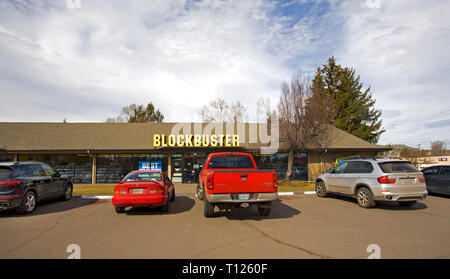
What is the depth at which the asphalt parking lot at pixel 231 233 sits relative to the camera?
4.71 metres

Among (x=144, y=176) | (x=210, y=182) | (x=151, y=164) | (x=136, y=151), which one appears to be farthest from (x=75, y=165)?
(x=210, y=182)

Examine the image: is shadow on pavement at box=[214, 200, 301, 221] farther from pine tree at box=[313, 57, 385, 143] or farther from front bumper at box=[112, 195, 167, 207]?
pine tree at box=[313, 57, 385, 143]

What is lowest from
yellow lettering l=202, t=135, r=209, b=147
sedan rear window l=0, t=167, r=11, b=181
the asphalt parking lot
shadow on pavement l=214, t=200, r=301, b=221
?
shadow on pavement l=214, t=200, r=301, b=221

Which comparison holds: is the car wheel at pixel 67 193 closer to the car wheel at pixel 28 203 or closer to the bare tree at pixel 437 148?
the car wheel at pixel 28 203

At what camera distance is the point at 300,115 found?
56.7ft

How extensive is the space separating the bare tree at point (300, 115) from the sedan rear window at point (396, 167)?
8.46 metres

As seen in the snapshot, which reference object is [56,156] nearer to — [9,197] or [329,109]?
[9,197]

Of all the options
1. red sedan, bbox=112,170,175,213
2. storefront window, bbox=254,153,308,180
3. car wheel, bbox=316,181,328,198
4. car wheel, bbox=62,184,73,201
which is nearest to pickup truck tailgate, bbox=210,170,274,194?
red sedan, bbox=112,170,175,213

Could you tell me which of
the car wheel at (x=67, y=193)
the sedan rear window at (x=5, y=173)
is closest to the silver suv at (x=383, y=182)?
the car wheel at (x=67, y=193)

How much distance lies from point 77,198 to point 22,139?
41.1 ft

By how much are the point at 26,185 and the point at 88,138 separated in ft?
44.4

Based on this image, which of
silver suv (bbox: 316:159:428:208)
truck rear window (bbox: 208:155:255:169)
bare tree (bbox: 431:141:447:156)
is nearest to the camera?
silver suv (bbox: 316:159:428:208)

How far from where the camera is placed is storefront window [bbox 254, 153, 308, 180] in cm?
2053

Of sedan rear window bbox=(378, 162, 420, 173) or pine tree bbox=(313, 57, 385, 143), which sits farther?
pine tree bbox=(313, 57, 385, 143)
